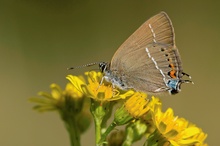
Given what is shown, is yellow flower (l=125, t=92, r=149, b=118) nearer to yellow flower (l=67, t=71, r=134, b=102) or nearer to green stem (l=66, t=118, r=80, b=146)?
yellow flower (l=67, t=71, r=134, b=102)

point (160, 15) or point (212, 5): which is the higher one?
point (212, 5)

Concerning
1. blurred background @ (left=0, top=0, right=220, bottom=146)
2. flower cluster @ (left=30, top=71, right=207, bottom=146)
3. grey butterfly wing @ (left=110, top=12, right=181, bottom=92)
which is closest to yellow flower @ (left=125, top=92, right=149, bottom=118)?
flower cluster @ (left=30, top=71, right=207, bottom=146)

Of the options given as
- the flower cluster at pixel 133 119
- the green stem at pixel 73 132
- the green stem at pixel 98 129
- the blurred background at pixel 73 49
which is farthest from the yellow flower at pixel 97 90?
the blurred background at pixel 73 49

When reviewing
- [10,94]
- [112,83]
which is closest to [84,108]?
[112,83]

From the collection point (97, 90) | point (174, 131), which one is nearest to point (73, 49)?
point (97, 90)

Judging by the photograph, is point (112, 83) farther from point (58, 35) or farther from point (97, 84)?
point (58, 35)

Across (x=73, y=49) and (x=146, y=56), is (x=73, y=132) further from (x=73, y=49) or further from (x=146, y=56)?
(x=73, y=49)
